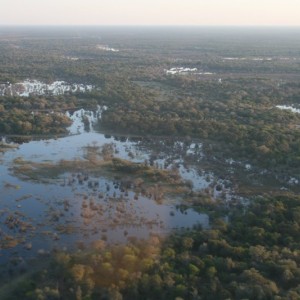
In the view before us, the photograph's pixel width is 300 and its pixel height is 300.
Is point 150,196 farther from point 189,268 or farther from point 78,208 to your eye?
point 189,268

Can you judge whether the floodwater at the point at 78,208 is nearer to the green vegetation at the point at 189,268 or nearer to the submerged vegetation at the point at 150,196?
the submerged vegetation at the point at 150,196

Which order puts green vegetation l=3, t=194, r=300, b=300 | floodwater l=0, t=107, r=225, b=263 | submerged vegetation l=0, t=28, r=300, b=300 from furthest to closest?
floodwater l=0, t=107, r=225, b=263
submerged vegetation l=0, t=28, r=300, b=300
green vegetation l=3, t=194, r=300, b=300

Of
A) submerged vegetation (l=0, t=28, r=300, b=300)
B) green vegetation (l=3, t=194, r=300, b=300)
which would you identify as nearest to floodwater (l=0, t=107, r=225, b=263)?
submerged vegetation (l=0, t=28, r=300, b=300)

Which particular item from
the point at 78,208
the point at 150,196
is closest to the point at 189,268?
the point at 78,208

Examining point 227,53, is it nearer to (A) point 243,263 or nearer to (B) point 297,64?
(B) point 297,64

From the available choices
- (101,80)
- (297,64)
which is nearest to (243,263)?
(101,80)

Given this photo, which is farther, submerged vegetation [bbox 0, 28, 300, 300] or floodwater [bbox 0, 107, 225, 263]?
floodwater [bbox 0, 107, 225, 263]

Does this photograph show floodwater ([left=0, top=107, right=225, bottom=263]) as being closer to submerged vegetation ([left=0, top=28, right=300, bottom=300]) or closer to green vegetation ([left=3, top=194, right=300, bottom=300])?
submerged vegetation ([left=0, top=28, right=300, bottom=300])
